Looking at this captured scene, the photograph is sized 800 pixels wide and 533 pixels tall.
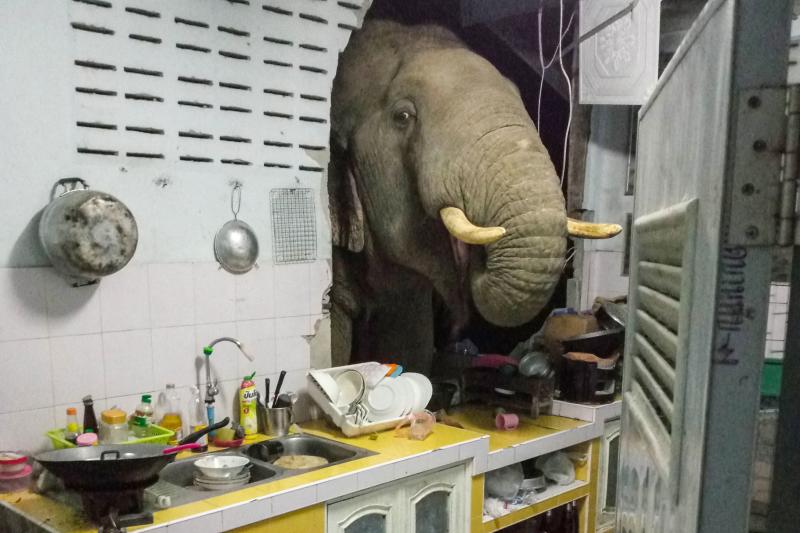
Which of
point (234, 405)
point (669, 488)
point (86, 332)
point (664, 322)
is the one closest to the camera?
point (669, 488)

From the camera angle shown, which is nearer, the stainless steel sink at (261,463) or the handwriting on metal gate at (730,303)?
the handwriting on metal gate at (730,303)

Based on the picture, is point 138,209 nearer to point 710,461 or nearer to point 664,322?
point 664,322

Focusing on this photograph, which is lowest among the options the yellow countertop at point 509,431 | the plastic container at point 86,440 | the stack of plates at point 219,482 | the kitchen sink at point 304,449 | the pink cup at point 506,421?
the yellow countertop at point 509,431

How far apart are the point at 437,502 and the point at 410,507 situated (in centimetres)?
17

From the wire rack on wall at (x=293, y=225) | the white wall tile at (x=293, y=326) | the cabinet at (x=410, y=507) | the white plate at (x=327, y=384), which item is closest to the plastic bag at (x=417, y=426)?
the cabinet at (x=410, y=507)

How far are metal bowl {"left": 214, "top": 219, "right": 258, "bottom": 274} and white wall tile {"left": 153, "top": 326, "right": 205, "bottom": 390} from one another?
0.94 feet

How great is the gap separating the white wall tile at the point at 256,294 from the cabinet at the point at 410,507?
2.83 feet

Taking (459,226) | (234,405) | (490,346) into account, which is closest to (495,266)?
(459,226)

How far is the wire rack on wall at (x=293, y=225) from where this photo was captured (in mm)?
2752

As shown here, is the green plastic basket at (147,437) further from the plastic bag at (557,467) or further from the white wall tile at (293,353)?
the plastic bag at (557,467)

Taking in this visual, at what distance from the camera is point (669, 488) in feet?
3.19

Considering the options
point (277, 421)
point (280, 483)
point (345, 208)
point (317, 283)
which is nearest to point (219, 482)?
point (280, 483)

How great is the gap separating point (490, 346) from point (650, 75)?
264cm

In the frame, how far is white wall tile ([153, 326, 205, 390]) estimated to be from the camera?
239cm
